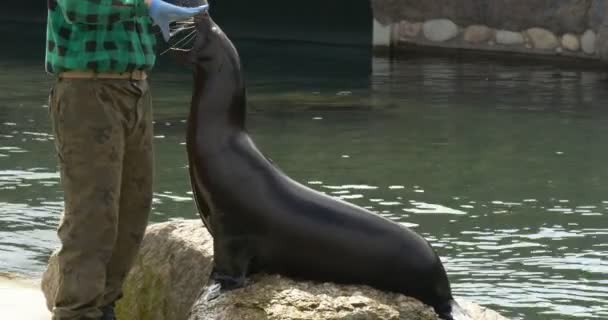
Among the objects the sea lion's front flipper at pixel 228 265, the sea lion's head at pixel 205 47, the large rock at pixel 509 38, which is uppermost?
the sea lion's head at pixel 205 47

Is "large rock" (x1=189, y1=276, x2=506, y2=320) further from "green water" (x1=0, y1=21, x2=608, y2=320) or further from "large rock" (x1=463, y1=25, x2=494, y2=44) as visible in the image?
"large rock" (x1=463, y1=25, x2=494, y2=44)

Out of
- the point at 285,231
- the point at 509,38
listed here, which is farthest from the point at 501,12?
the point at 285,231

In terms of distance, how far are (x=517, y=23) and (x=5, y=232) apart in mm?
11236

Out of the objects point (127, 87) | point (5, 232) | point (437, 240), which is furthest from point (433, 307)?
point (5, 232)

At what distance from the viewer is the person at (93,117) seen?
14.4 ft

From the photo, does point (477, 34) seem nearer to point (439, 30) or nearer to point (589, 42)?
point (439, 30)

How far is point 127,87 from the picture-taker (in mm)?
4473

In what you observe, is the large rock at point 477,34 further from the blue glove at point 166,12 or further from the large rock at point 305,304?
the blue glove at point 166,12

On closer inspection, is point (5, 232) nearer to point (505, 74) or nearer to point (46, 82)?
point (46, 82)

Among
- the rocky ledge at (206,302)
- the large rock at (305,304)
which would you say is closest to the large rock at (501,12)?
the rocky ledge at (206,302)

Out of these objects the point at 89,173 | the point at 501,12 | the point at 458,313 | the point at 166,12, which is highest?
the point at 166,12

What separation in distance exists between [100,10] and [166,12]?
0.21 meters

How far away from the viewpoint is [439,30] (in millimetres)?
19141

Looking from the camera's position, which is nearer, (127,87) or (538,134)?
(127,87)
